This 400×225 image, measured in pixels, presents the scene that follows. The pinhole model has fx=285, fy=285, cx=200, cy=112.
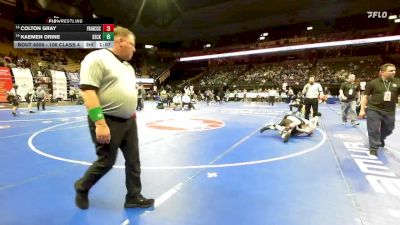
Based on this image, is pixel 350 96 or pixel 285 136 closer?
pixel 285 136

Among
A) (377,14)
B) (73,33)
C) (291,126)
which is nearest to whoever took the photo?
(291,126)

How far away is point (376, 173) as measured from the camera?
4.47 metres

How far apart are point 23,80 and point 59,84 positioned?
3457 mm

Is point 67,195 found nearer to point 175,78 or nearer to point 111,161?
point 111,161

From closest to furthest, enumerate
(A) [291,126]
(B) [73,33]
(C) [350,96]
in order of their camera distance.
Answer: (A) [291,126], (C) [350,96], (B) [73,33]

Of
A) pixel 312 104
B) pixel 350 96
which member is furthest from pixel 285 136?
pixel 350 96

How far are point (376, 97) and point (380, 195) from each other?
3132mm

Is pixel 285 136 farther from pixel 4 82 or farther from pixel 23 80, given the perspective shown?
pixel 23 80

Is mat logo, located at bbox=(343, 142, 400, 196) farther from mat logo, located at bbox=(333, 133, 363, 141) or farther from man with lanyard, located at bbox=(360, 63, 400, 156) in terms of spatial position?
mat logo, located at bbox=(333, 133, 363, 141)

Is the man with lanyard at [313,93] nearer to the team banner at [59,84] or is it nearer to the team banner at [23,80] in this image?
the team banner at [23,80]

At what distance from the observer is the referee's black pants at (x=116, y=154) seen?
288cm

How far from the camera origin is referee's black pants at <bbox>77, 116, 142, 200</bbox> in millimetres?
2875

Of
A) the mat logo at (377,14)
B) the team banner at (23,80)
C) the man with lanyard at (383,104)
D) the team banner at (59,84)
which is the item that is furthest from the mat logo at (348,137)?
the mat logo at (377,14)

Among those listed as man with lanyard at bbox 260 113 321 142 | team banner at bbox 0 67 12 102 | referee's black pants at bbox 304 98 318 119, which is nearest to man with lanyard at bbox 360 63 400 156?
man with lanyard at bbox 260 113 321 142
